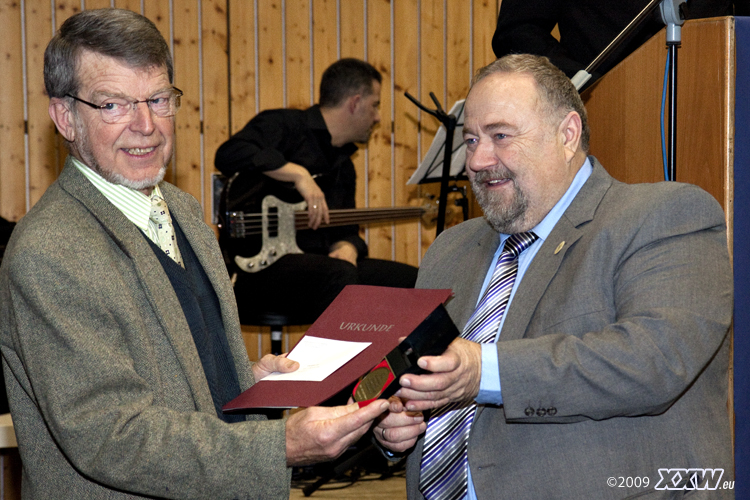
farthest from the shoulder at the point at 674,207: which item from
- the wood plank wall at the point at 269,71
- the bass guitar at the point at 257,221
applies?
the wood plank wall at the point at 269,71

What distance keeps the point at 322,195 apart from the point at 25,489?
105 inches

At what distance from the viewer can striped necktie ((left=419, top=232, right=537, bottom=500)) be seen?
162 centimetres

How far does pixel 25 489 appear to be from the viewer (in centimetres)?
140

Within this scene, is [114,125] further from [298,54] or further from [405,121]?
[405,121]

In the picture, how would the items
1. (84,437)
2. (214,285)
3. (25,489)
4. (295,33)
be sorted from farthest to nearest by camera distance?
(295,33) → (214,285) → (25,489) → (84,437)

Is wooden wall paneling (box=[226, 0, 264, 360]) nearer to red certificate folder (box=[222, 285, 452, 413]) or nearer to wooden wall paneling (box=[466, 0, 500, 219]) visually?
wooden wall paneling (box=[466, 0, 500, 219])

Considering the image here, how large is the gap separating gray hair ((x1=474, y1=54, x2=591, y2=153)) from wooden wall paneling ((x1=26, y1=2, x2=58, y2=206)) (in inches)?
128

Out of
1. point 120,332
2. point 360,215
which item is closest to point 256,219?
point 360,215

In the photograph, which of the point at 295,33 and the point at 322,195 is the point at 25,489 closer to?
the point at 322,195

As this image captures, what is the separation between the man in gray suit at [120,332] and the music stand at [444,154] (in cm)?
206

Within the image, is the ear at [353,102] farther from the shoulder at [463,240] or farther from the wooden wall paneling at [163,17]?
the shoulder at [463,240]

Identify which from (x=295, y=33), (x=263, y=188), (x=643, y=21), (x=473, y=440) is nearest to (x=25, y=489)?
(x=473, y=440)

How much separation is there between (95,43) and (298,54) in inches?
139

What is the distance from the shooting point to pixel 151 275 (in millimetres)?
1411
